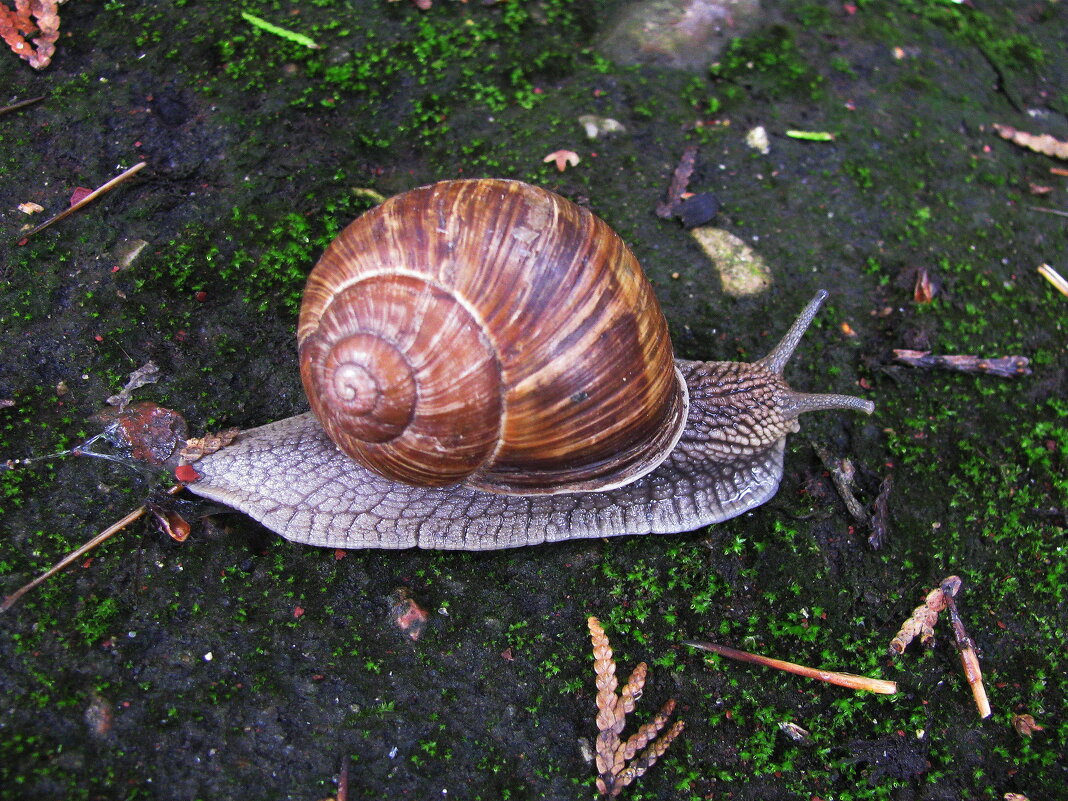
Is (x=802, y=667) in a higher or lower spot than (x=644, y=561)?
lower

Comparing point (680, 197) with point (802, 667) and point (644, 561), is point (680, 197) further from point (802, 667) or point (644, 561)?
point (802, 667)

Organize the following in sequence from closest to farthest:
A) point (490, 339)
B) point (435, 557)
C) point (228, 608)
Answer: point (490, 339) < point (228, 608) < point (435, 557)

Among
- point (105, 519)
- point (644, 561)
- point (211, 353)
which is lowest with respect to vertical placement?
point (644, 561)

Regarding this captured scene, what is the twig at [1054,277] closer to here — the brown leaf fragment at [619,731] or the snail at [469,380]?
the snail at [469,380]


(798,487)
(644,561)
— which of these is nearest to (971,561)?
(798,487)

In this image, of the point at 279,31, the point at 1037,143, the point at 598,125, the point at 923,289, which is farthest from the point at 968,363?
the point at 279,31

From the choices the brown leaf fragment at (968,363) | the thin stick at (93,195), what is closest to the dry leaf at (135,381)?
the thin stick at (93,195)

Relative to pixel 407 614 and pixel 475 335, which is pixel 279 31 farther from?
pixel 407 614

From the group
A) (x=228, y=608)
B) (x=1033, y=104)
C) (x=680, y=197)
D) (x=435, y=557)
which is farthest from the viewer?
(x=1033, y=104)
